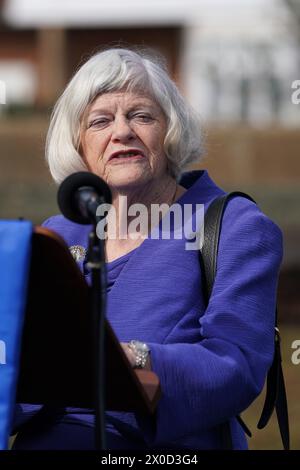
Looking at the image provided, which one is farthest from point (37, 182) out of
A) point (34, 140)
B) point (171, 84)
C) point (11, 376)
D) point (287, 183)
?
point (11, 376)

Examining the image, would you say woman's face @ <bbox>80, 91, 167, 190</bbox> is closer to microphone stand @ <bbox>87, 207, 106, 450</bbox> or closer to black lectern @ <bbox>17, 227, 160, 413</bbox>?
black lectern @ <bbox>17, 227, 160, 413</bbox>

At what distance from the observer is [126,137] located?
334 cm

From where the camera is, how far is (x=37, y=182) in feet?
48.1

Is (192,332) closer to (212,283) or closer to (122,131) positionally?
(212,283)

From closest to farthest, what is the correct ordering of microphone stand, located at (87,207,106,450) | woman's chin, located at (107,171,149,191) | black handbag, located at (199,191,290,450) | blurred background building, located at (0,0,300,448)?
microphone stand, located at (87,207,106,450)
black handbag, located at (199,191,290,450)
woman's chin, located at (107,171,149,191)
blurred background building, located at (0,0,300,448)

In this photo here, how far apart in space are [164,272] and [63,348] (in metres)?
0.64

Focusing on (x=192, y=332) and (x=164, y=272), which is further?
(x=164, y=272)

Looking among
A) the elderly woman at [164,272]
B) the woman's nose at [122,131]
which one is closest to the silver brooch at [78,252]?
the elderly woman at [164,272]

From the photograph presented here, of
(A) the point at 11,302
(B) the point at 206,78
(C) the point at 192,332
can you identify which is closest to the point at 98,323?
(A) the point at 11,302

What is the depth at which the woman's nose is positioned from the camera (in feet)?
10.9

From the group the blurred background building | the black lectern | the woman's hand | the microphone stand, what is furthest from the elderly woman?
the blurred background building

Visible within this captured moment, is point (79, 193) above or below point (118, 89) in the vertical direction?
below

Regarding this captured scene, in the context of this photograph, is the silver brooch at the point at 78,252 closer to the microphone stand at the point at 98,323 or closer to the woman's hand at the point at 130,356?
the woman's hand at the point at 130,356

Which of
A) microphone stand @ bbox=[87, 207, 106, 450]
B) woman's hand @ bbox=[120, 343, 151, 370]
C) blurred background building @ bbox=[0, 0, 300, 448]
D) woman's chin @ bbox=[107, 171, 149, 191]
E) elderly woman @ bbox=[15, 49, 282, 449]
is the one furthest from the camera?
blurred background building @ bbox=[0, 0, 300, 448]
